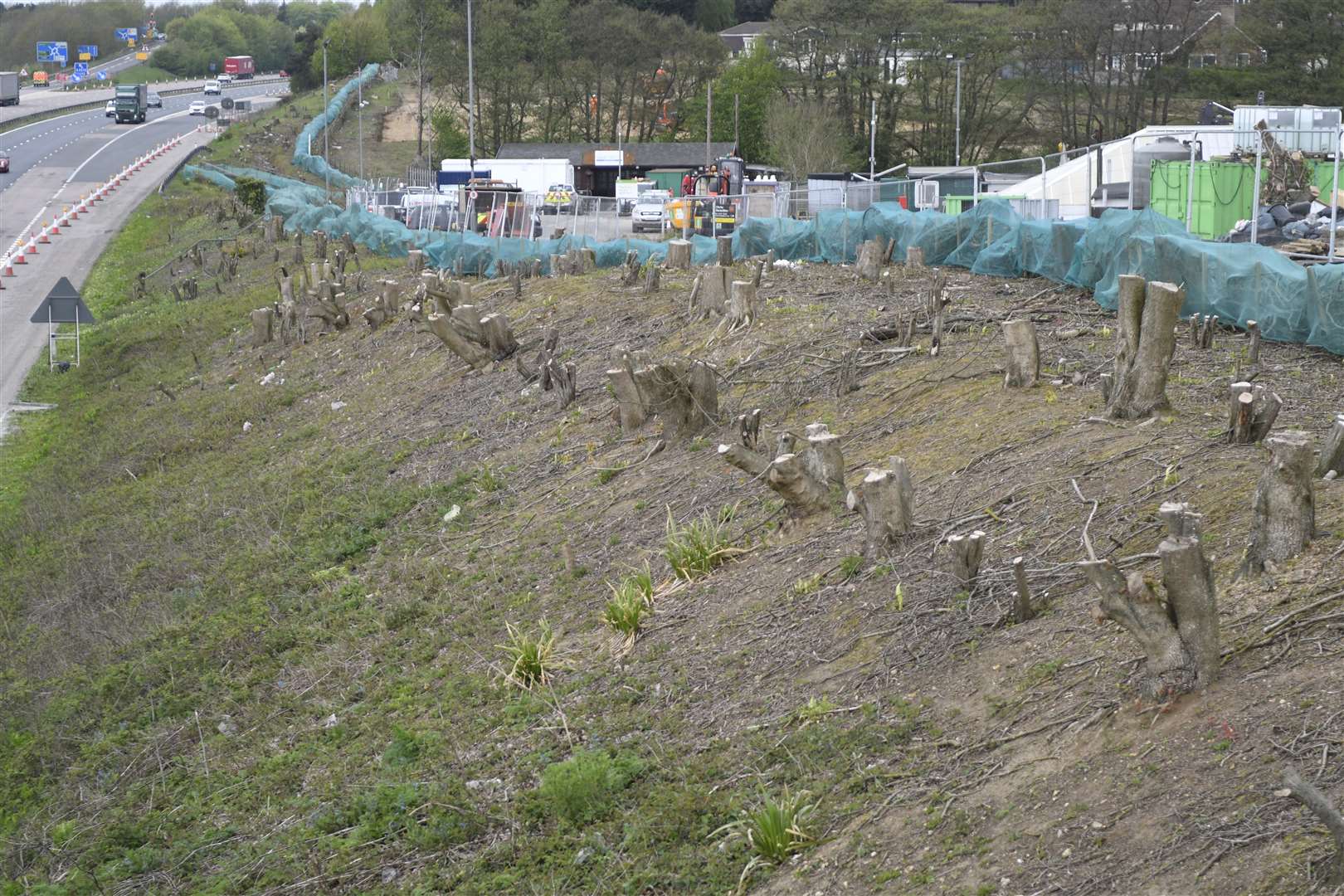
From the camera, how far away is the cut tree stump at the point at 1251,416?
8898 millimetres

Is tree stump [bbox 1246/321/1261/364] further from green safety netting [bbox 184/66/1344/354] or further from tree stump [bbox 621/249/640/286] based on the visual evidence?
tree stump [bbox 621/249/640/286]

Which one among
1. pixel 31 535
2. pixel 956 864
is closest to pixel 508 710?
pixel 956 864

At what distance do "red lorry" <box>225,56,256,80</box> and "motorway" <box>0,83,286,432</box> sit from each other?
115 ft

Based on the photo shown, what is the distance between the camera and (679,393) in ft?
43.2

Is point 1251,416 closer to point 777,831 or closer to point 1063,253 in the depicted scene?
point 777,831

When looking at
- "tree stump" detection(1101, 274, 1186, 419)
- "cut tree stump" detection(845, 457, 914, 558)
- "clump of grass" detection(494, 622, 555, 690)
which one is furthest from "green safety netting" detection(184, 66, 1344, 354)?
"clump of grass" detection(494, 622, 555, 690)

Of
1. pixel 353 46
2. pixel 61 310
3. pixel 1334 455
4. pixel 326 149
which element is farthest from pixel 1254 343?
pixel 353 46

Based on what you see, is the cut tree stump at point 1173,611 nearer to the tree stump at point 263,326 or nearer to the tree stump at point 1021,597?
the tree stump at point 1021,597

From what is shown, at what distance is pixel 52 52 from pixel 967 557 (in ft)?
546

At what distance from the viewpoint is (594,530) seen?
1233 cm

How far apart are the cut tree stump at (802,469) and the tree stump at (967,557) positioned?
1793 mm

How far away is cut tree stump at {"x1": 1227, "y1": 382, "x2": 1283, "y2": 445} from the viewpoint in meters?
8.90

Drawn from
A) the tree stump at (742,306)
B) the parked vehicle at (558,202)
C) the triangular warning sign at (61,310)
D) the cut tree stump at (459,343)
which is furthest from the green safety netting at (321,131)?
the tree stump at (742,306)

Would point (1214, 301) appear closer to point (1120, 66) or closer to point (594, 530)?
point (594, 530)
